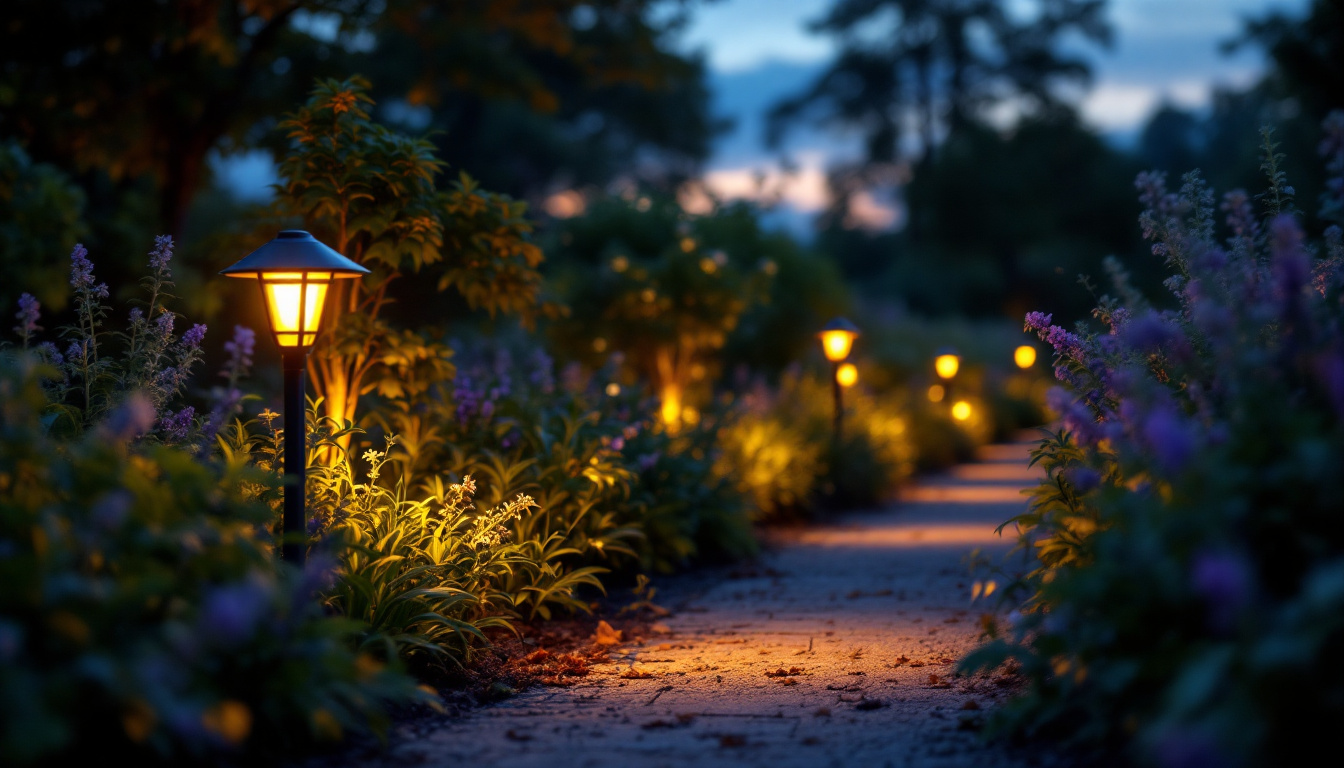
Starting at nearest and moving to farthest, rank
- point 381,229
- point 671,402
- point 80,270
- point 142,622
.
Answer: point 142,622 < point 80,270 < point 381,229 < point 671,402

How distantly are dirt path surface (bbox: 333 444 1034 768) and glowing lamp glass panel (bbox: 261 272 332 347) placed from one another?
5.77 ft

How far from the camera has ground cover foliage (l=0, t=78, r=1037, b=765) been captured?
2.77 m

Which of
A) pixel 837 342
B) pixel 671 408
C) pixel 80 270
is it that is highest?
pixel 837 342

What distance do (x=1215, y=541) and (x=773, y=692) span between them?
2405 millimetres

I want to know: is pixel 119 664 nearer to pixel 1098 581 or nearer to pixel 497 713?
pixel 497 713

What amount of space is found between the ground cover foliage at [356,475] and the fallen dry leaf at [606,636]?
0.16 metres

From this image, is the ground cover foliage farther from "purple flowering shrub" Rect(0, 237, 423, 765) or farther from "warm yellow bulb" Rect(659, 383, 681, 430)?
"warm yellow bulb" Rect(659, 383, 681, 430)

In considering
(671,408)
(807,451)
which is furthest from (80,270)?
(807,451)

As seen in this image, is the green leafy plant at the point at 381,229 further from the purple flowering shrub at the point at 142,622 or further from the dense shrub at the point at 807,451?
the dense shrub at the point at 807,451

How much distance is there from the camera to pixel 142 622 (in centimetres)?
303

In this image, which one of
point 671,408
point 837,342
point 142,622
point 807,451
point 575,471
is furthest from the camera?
point 671,408

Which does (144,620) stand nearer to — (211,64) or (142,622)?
(142,622)

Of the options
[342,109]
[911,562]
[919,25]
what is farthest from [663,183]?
[342,109]

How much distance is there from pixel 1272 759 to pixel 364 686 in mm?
2664
